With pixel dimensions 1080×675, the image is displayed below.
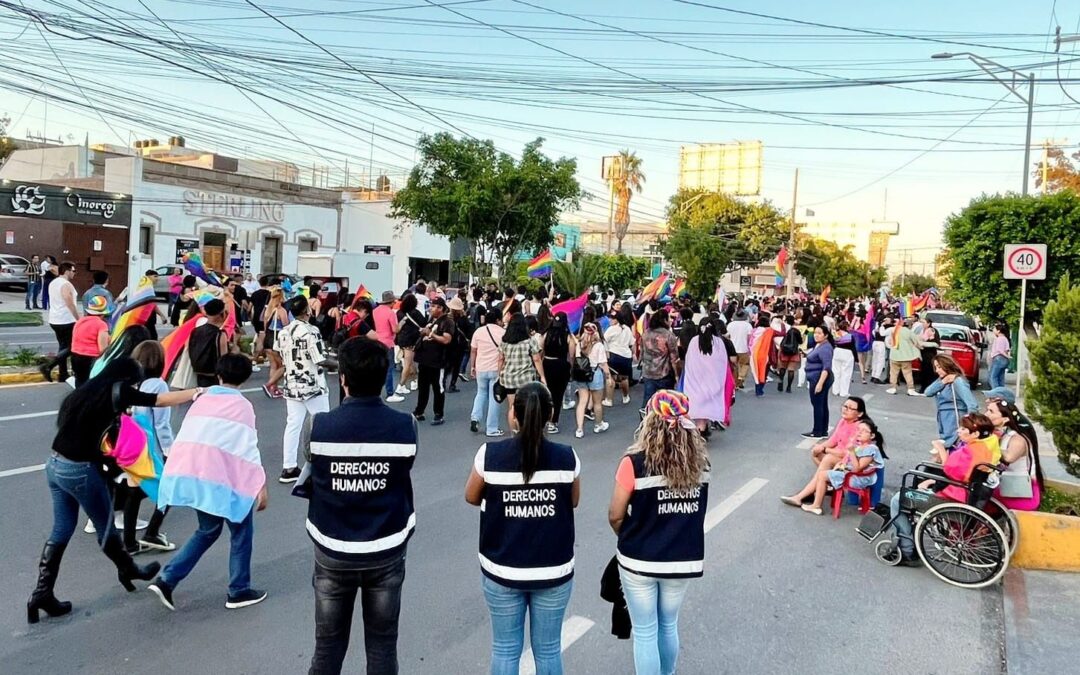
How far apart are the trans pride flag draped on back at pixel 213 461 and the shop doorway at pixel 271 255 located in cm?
3215

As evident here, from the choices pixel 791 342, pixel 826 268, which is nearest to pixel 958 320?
pixel 791 342

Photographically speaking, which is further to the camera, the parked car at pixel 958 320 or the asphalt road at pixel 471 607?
the parked car at pixel 958 320

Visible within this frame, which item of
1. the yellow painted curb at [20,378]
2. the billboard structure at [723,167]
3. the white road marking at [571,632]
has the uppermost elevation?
the billboard structure at [723,167]

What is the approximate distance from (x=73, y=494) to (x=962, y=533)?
5963 mm

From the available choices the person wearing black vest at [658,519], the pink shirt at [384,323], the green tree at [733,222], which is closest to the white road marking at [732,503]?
the person wearing black vest at [658,519]

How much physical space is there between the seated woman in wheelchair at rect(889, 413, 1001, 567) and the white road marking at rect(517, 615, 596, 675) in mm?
2823

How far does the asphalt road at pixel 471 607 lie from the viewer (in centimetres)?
A: 408

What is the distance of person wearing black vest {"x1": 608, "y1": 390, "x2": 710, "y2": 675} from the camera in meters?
3.41

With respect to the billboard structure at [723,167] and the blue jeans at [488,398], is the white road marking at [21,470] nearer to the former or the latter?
the blue jeans at [488,398]

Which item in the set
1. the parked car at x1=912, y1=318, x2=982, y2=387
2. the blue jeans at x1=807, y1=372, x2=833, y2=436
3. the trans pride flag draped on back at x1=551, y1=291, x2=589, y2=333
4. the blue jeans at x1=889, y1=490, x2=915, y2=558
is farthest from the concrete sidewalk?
the parked car at x1=912, y1=318, x2=982, y2=387

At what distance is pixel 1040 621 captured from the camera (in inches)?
195

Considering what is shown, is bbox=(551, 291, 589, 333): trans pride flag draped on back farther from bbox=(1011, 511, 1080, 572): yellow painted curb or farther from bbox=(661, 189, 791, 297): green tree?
bbox=(661, 189, 791, 297): green tree

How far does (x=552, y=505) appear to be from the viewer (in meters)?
3.17

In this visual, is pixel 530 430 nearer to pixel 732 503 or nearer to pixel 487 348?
pixel 732 503
